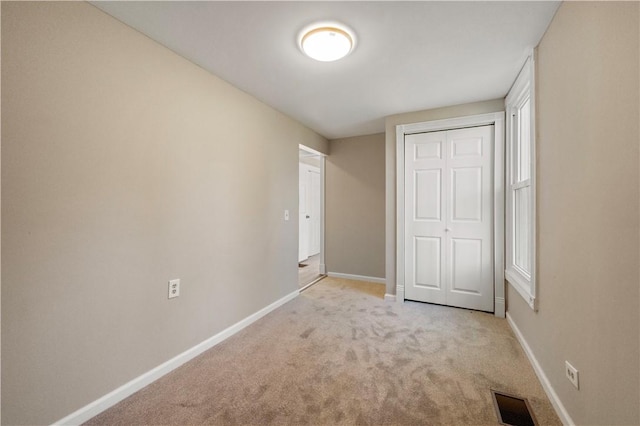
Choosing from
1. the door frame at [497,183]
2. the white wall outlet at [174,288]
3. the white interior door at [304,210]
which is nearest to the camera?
the white wall outlet at [174,288]

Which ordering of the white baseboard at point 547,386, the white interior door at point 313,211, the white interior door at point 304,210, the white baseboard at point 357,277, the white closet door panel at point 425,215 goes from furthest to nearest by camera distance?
1. the white interior door at point 313,211
2. the white interior door at point 304,210
3. the white baseboard at point 357,277
4. the white closet door panel at point 425,215
5. the white baseboard at point 547,386

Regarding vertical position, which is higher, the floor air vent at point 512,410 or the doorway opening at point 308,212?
the doorway opening at point 308,212

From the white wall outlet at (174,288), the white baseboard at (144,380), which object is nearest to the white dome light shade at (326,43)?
the white wall outlet at (174,288)

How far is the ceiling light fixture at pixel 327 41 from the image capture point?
1663mm

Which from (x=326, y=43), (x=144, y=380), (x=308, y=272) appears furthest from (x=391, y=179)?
(x=144, y=380)

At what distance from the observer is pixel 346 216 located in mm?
4383

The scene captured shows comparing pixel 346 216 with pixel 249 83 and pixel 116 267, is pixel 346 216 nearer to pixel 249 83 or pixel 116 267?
pixel 249 83

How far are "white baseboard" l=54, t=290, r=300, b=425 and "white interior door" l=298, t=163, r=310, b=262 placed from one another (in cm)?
345

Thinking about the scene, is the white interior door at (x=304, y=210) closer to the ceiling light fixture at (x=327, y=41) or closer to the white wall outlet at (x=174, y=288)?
the white wall outlet at (x=174, y=288)

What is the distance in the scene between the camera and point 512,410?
1529mm

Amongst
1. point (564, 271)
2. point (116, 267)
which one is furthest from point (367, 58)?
point (116, 267)

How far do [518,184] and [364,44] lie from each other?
1871 mm

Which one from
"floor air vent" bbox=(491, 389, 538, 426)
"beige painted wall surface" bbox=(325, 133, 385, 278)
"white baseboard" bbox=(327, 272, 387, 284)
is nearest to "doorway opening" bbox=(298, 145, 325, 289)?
"white baseboard" bbox=(327, 272, 387, 284)

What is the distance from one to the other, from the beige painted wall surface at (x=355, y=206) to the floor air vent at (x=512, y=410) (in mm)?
2539
